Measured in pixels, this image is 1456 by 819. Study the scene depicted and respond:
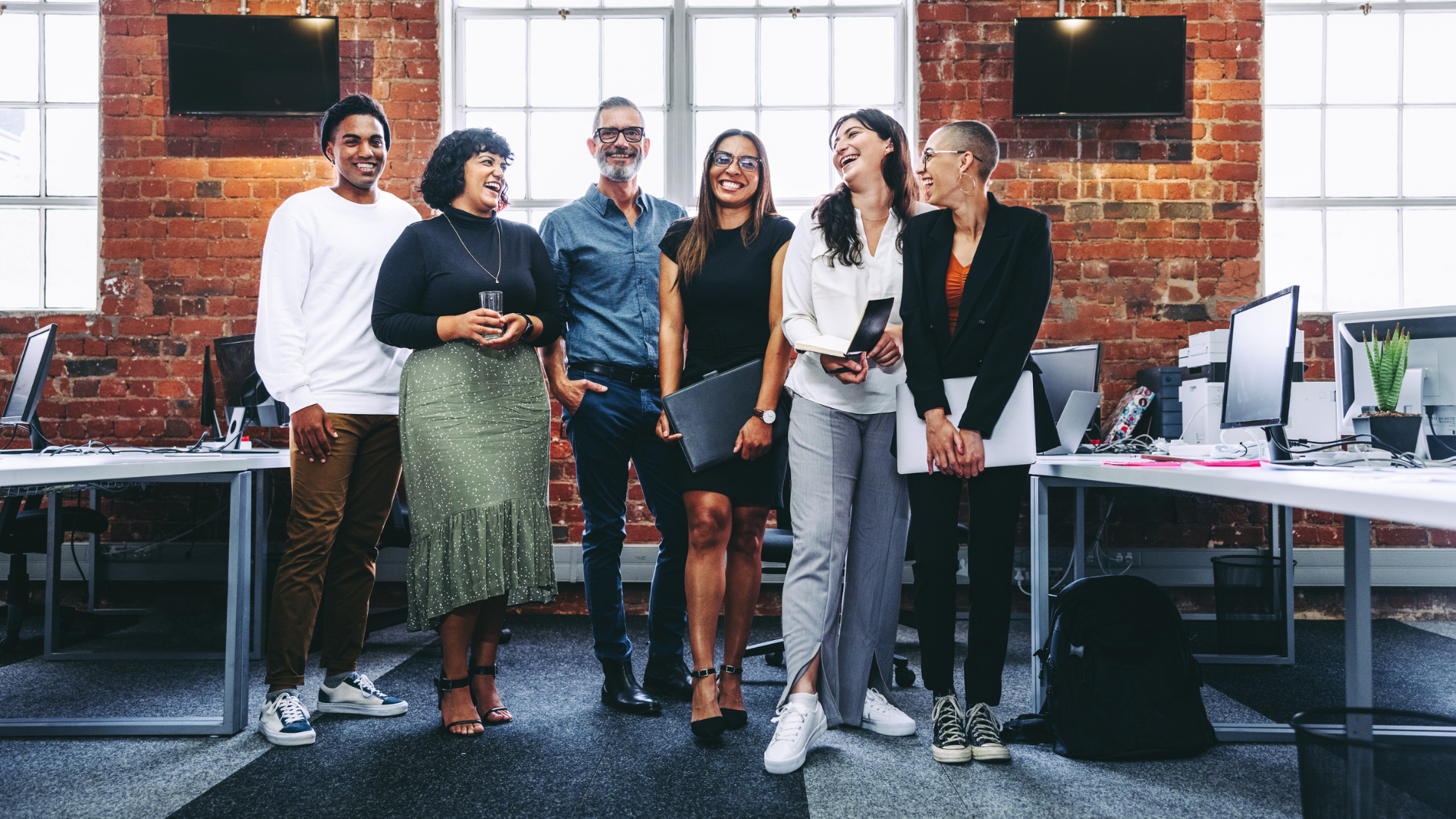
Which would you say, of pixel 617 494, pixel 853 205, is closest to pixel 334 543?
pixel 617 494

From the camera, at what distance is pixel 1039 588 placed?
2213 millimetres

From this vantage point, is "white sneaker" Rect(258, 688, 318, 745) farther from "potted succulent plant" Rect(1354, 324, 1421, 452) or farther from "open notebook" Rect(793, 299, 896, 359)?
"potted succulent plant" Rect(1354, 324, 1421, 452)

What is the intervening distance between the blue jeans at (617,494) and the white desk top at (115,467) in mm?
842

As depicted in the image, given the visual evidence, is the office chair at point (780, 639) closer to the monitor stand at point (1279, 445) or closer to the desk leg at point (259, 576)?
the monitor stand at point (1279, 445)

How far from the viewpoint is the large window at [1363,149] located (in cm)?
417

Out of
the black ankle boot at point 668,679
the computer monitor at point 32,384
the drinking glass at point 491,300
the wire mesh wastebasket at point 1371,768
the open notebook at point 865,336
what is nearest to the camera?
the wire mesh wastebasket at point 1371,768

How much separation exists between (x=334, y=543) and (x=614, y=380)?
0.86 m

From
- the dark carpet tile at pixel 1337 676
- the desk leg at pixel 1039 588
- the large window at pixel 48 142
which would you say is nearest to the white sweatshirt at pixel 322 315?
the desk leg at pixel 1039 588

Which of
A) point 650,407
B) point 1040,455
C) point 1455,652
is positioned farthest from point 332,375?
point 1455,652

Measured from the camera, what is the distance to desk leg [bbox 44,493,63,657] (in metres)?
3.09

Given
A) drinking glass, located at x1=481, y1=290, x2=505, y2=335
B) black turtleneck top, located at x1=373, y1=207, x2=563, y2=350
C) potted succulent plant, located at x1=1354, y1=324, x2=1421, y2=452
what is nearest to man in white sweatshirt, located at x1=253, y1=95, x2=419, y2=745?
black turtleneck top, located at x1=373, y1=207, x2=563, y2=350

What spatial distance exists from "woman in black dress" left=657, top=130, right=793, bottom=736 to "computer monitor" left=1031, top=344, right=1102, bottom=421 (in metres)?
1.13

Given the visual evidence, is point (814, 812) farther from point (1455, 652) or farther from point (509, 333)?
point (1455, 652)

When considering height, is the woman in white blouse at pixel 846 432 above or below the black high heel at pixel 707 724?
above
